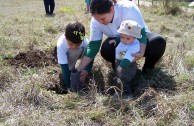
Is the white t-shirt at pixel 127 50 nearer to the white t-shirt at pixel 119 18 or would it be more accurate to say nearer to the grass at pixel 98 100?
the white t-shirt at pixel 119 18

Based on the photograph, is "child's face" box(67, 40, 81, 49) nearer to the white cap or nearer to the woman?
the woman

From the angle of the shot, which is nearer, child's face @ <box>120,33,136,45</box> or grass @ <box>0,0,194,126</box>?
grass @ <box>0,0,194,126</box>

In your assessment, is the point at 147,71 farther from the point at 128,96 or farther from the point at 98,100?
the point at 98,100

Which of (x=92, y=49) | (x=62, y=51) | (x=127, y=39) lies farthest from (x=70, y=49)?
(x=127, y=39)

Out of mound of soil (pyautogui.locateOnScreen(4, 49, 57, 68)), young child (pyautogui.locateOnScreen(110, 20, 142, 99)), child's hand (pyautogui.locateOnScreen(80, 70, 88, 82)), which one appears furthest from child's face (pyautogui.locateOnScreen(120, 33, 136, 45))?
mound of soil (pyautogui.locateOnScreen(4, 49, 57, 68))

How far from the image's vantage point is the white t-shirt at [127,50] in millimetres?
2934

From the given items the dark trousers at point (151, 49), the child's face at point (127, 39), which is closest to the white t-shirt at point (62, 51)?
the dark trousers at point (151, 49)

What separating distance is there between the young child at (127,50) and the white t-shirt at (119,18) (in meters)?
0.25

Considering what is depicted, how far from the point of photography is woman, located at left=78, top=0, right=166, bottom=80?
3.04m

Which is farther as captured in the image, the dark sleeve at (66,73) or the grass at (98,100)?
the dark sleeve at (66,73)

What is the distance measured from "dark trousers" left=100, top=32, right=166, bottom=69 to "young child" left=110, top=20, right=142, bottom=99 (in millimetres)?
291

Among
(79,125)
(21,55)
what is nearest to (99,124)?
(79,125)

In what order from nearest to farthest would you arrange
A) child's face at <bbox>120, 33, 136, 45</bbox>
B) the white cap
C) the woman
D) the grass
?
the grass, the white cap, child's face at <bbox>120, 33, 136, 45</bbox>, the woman

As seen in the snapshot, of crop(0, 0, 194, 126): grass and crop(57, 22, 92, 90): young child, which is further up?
crop(57, 22, 92, 90): young child
